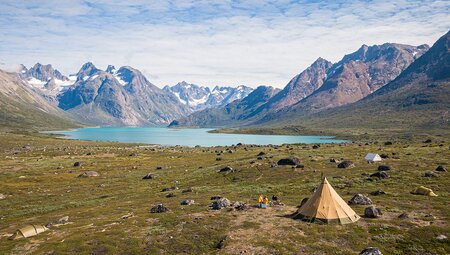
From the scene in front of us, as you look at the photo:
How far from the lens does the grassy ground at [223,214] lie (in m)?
34.0

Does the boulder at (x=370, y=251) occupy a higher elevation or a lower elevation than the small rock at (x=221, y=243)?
higher

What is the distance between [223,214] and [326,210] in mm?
13296

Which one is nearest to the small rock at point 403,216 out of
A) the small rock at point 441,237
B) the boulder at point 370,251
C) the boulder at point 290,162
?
the small rock at point 441,237

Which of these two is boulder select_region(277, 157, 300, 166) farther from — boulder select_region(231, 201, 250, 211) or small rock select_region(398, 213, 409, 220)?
small rock select_region(398, 213, 409, 220)

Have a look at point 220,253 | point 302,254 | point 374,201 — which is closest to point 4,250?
point 220,253

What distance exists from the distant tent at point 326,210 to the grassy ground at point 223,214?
43.9 inches

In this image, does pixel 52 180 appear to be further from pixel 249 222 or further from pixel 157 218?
pixel 249 222

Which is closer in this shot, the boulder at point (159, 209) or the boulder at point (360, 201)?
Result: the boulder at point (360, 201)

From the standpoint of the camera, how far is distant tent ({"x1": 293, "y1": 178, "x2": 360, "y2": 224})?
39844 mm

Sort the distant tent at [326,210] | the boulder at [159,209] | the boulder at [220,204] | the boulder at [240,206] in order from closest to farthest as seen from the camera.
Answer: the distant tent at [326,210] < the boulder at [240,206] < the boulder at [159,209] < the boulder at [220,204]

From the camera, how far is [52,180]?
286ft

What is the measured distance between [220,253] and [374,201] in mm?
28257

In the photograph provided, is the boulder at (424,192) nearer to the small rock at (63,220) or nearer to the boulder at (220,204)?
the boulder at (220,204)

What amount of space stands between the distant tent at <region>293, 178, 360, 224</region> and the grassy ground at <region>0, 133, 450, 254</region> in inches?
43.9
